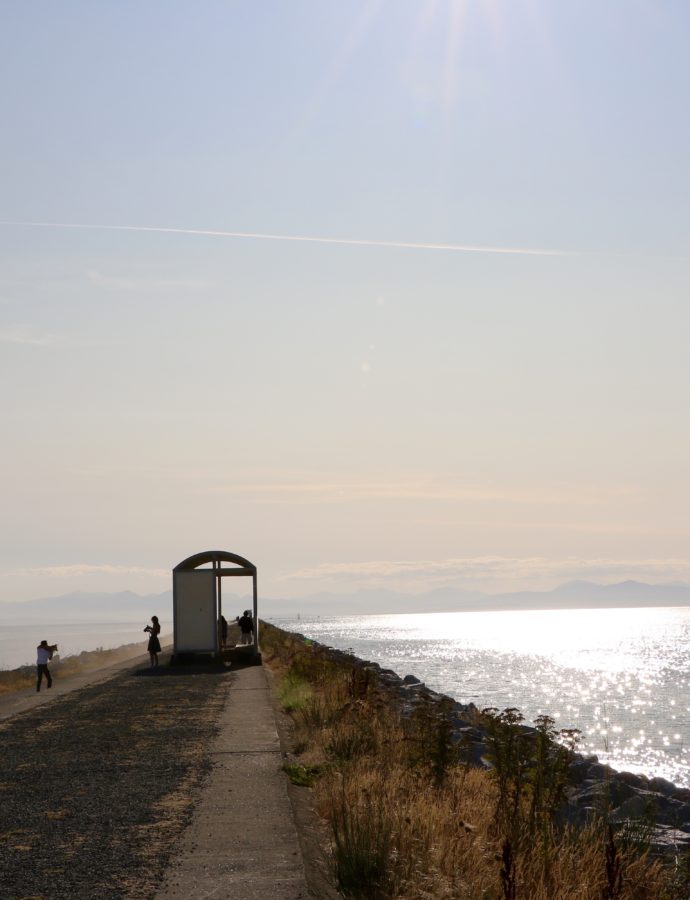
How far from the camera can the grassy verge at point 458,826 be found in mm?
6730

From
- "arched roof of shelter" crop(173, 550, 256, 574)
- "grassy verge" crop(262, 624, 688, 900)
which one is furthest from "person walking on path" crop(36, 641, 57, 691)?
"grassy verge" crop(262, 624, 688, 900)

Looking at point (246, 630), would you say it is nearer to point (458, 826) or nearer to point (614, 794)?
point (614, 794)

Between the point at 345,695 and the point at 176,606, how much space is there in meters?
15.1

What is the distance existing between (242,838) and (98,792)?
2.89 metres

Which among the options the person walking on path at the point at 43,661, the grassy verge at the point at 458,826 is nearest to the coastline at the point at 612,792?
the grassy verge at the point at 458,826

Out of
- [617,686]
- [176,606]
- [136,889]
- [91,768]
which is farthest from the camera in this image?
[617,686]

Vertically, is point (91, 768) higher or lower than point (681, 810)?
higher

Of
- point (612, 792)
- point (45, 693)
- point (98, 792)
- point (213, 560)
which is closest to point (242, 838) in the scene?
point (98, 792)

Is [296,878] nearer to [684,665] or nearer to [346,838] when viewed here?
[346,838]

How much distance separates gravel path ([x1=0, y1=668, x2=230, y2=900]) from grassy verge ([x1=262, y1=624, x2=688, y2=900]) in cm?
142

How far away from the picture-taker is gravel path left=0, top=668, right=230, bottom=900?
23.9 ft

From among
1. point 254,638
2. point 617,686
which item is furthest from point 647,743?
point 617,686

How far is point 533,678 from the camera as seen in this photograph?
75750 millimetres

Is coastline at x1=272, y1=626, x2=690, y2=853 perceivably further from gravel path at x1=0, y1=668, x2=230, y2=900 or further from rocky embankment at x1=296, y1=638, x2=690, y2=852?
gravel path at x1=0, y1=668, x2=230, y2=900
